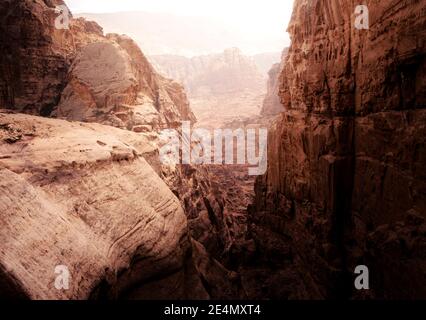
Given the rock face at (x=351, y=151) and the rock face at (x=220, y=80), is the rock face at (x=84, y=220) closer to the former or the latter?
the rock face at (x=351, y=151)

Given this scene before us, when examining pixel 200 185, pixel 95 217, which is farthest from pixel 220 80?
pixel 95 217

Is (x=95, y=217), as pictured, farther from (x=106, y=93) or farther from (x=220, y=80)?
(x=220, y=80)

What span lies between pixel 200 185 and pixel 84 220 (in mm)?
11517

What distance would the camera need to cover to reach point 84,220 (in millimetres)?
4297

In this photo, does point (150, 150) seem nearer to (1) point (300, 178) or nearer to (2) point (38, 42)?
(1) point (300, 178)

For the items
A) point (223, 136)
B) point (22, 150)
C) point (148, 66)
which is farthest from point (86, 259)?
point (223, 136)

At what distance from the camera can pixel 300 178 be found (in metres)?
9.77

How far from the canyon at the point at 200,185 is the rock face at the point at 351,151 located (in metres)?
0.04

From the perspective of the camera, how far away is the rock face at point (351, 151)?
5.54m

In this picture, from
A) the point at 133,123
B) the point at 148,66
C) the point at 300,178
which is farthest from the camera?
the point at 148,66

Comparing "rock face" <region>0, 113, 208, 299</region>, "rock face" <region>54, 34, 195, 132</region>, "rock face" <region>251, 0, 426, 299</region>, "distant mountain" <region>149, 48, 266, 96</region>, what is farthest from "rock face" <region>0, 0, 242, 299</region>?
"distant mountain" <region>149, 48, 266, 96</region>

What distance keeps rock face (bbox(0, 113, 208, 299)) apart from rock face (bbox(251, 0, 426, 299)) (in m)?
4.28

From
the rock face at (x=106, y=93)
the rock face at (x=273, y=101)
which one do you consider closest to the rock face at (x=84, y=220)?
the rock face at (x=106, y=93)

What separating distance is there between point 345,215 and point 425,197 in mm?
3008
